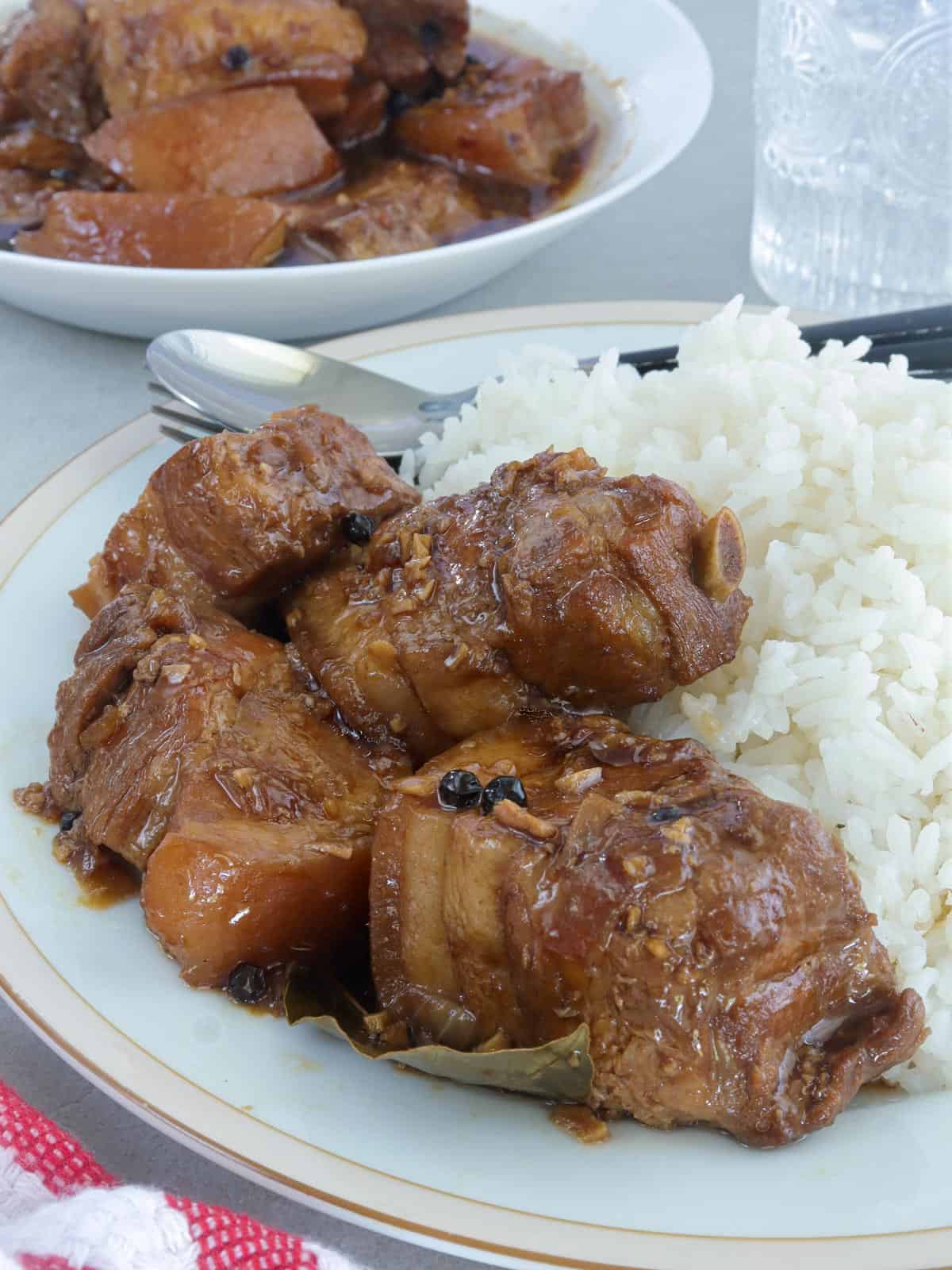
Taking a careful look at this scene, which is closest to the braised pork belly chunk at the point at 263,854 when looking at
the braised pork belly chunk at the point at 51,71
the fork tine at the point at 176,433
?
the fork tine at the point at 176,433

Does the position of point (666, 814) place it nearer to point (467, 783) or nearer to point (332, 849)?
point (467, 783)

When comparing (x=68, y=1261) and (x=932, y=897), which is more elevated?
(x=68, y=1261)

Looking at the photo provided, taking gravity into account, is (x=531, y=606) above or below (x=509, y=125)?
above

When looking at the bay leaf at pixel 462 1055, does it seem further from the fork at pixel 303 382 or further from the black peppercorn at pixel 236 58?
the black peppercorn at pixel 236 58

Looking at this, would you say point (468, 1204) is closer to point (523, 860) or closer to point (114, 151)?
point (523, 860)

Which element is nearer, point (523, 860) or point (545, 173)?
point (523, 860)

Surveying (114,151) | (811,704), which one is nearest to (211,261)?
(114,151)

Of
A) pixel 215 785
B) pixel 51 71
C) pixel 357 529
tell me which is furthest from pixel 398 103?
pixel 215 785
